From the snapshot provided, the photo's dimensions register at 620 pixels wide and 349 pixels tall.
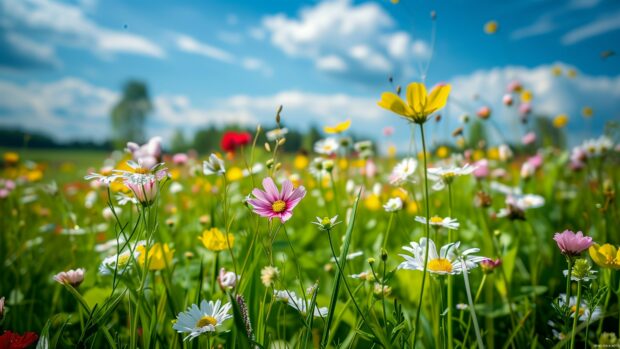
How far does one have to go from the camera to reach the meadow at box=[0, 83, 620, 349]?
1.84ft

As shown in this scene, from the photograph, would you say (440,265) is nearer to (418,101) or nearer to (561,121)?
(418,101)

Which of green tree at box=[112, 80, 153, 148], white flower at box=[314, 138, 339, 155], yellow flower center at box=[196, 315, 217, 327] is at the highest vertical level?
green tree at box=[112, 80, 153, 148]

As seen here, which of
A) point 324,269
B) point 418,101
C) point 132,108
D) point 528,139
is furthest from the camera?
point 132,108

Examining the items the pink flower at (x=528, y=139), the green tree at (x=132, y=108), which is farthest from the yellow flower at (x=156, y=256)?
the green tree at (x=132, y=108)

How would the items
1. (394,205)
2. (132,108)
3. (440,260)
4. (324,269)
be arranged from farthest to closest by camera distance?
(132,108), (324,269), (394,205), (440,260)

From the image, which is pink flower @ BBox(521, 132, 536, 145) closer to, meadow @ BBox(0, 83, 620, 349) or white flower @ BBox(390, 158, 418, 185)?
meadow @ BBox(0, 83, 620, 349)

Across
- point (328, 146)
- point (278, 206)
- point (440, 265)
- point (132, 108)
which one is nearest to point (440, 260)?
point (440, 265)

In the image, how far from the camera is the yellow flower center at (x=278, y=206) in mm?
588

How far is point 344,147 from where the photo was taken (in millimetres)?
1614

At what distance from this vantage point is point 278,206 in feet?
1.95

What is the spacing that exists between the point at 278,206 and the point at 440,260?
28cm

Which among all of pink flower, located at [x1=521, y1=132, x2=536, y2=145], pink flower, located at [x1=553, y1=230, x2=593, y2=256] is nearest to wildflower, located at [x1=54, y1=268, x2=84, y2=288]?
pink flower, located at [x1=553, y1=230, x2=593, y2=256]

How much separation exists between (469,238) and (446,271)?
938mm

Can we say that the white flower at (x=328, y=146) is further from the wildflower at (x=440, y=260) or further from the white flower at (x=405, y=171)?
the wildflower at (x=440, y=260)
